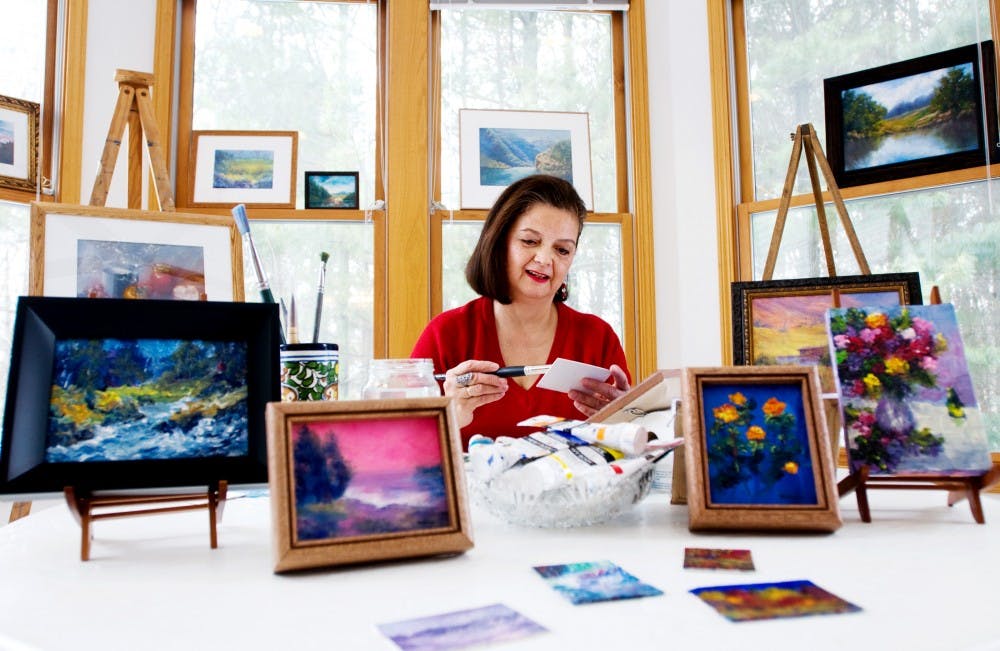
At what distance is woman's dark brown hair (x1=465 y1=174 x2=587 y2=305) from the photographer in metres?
1.85

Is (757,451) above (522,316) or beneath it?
beneath

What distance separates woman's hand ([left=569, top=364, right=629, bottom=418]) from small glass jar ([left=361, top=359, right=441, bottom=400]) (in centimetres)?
45

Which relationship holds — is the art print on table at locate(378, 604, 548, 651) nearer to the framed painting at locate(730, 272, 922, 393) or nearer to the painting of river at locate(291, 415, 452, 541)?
the painting of river at locate(291, 415, 452, 541)

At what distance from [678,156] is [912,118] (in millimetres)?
888

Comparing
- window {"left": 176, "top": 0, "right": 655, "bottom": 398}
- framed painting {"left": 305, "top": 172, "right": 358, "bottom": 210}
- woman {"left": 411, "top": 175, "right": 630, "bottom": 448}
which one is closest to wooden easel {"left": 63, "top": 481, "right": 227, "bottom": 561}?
woman {"left": 411, "top": 175, "right": 630, "bottom": 448}

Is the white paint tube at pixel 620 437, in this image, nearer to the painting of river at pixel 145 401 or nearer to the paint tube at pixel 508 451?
the paint tube at pixel 508 451

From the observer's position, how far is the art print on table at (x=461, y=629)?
490mm

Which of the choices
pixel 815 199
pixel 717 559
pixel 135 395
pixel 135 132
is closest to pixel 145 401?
pixel 135 395

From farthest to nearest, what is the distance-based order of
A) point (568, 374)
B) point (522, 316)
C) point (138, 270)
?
point (522, 316) → point (138, 270) → point (568, 374)

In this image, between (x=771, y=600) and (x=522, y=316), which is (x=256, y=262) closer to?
(x=522, y=316)

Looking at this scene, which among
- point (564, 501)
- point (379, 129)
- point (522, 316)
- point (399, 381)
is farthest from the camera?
point (379, 129)

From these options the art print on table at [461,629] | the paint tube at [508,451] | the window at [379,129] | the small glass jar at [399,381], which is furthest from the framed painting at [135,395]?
the window at [379,129]

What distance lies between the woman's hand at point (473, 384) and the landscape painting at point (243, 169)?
6.33 feet

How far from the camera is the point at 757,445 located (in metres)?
0.85
